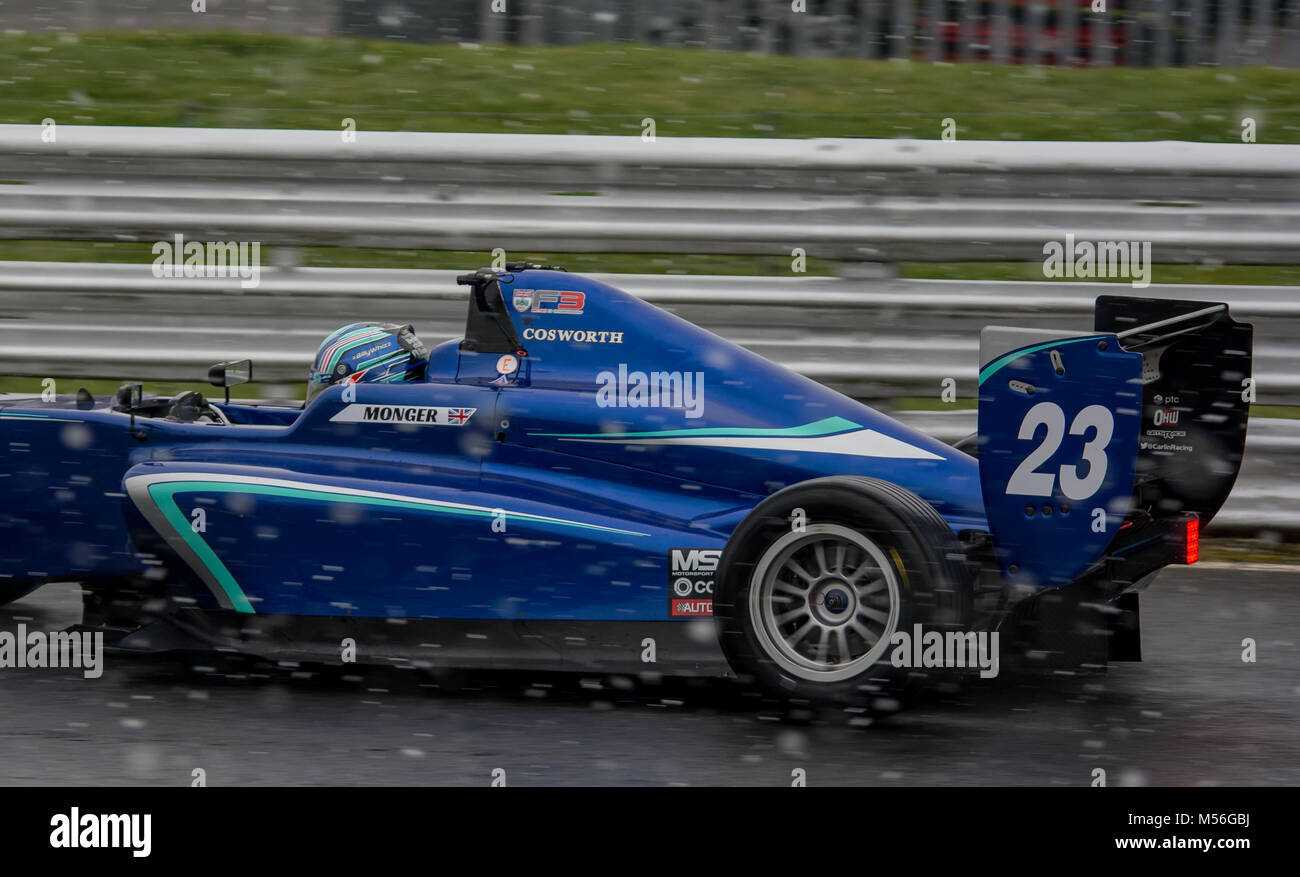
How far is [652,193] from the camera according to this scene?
7375mm

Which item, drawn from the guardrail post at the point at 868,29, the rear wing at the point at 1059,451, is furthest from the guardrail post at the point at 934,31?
the rear wing at the point at 1059,451

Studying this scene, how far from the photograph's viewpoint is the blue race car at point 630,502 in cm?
452

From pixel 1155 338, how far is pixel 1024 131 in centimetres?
476

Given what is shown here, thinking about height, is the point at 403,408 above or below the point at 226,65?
below

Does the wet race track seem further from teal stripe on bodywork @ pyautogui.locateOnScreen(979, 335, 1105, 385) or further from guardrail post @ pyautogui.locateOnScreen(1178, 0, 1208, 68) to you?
guardrail post @ pyautogui.locateOnScreen(1178, 0, 1208, 68)

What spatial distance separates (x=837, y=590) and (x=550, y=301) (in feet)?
4.55

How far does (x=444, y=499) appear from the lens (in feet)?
16.1

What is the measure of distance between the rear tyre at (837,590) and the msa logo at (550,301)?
1053 mm

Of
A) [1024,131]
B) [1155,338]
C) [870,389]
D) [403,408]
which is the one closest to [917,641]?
[1155,338]

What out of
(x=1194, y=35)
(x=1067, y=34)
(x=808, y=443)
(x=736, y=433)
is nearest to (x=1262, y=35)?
(x=1194, y=35)

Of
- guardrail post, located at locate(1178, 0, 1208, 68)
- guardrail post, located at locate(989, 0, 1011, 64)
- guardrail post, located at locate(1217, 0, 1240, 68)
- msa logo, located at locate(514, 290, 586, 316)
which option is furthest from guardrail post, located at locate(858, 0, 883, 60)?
msa logo, located at locate(514, 290, 586, 316)

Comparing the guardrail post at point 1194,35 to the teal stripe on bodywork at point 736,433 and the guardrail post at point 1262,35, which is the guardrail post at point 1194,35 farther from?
the teal stripe on bodywork at point 736,433

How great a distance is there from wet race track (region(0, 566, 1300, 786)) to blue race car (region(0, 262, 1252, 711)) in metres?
0.15
